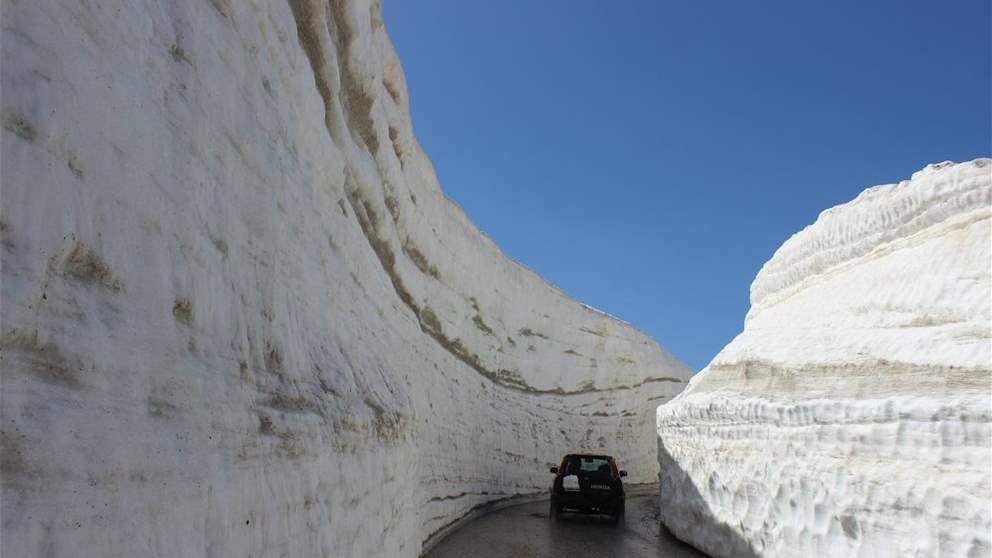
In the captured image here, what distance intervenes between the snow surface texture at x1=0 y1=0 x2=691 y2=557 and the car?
212 inches

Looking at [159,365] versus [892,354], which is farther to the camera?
[892,354]

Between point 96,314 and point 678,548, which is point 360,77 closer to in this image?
point 96,314

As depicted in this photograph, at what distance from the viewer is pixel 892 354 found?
7668 mm

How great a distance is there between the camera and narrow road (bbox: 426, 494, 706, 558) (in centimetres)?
984

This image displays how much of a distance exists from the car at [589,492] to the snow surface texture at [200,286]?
17.7 feet

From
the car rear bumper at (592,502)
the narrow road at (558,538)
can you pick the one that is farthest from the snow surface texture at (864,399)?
the car rear bumper at (592,502)

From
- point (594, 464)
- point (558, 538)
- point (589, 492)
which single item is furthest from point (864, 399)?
point (594, 464)

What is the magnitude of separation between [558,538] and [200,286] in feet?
30.3

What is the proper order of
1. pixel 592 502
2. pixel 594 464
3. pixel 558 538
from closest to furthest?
1. pixel 558 538
2. pixel 592 502
3. pixel 594 464

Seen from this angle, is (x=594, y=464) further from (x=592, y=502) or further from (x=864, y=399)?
(x=864, y=399)

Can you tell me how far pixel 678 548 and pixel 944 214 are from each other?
233 inches

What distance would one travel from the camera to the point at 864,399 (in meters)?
7.58

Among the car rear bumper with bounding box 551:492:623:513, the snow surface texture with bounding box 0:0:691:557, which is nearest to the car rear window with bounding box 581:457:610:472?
the car rear bumper with bounding box 551:492:623:513

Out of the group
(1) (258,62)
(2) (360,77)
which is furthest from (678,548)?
(1) (258,62)
